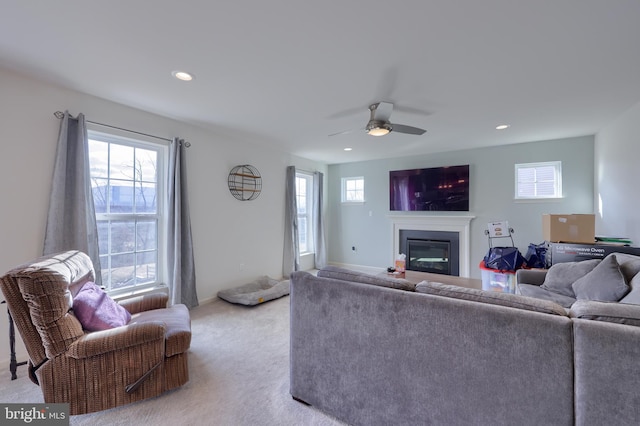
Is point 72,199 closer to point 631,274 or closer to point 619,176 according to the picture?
point 631,274

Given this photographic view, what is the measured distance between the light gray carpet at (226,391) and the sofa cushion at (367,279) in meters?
0.87

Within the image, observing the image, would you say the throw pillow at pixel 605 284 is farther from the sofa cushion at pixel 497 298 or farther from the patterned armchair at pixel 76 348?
the patterned armchair at pixel 76 348

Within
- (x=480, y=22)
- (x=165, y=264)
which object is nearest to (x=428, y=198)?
(x=480, y=22)

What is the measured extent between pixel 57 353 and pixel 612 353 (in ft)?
8.87

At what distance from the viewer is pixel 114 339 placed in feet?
5.57

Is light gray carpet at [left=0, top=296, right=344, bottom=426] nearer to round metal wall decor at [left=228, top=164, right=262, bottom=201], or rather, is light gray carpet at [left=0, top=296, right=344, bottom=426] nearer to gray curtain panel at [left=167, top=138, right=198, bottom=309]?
gray curtain panel at [left=167, top=138, right=198, bottom=309]

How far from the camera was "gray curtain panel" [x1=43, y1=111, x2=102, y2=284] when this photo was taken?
95.3 inches

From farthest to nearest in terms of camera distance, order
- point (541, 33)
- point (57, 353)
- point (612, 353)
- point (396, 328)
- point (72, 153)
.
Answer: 1. point (72, 153)
2. point (541, 33)
3. point (57, 353)
4. point (396, 328)
5. point (612, 353)

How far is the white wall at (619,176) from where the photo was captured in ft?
9.02

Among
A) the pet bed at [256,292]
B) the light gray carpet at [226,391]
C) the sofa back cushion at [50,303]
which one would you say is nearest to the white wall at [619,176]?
the light gray carpet at [226,391]

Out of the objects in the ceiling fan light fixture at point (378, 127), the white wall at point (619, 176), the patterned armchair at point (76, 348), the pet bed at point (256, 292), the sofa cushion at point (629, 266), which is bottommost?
the pet bed at point (256, 292)

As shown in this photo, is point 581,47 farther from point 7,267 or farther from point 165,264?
point 7,267

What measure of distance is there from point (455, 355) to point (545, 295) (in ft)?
6.73

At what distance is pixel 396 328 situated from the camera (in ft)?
4.64
